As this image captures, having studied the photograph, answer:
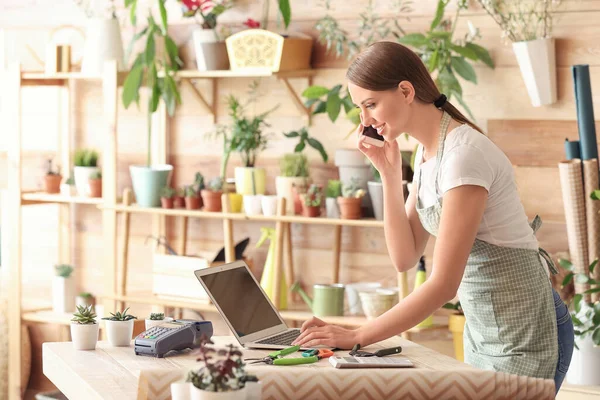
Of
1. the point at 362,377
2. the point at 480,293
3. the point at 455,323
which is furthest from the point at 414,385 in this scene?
the point at 455,323

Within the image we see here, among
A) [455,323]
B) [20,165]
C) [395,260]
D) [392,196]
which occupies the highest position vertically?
[20,165]

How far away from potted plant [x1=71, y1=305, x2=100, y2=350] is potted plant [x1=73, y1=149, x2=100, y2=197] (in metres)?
2.08

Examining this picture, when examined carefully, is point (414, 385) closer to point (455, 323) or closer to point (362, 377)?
point (362, 377)

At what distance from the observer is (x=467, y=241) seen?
181 centimetres

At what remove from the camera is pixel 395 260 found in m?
2.22

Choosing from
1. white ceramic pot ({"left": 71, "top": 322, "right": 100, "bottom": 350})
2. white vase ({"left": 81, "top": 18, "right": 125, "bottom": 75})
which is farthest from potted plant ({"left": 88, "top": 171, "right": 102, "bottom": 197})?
white ceramic pot ({"left": 71, "top": 322, "right": 100, "bottom": 350})

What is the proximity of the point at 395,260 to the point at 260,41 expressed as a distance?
5.34 feet

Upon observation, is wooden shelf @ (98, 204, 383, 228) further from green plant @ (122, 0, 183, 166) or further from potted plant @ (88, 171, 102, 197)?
green plant @ (122, 0, 183, 166)

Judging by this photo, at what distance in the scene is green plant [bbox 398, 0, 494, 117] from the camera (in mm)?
3232

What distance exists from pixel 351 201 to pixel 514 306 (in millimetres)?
1573

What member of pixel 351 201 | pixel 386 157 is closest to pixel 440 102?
pixel 386 157

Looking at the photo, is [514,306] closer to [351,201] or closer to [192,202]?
[351,201]

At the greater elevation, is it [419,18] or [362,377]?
[419,18]

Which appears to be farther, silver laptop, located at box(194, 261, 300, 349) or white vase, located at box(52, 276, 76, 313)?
white vase, located at box(52, 276, 76, 313)
